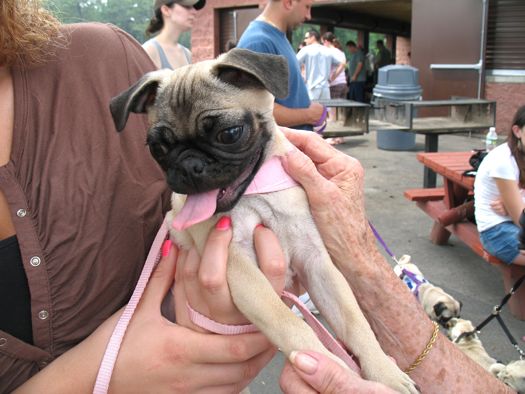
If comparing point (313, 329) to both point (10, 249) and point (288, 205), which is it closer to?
point (288, 205)

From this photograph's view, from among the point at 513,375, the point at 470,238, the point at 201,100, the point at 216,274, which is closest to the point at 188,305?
the point at 216,274

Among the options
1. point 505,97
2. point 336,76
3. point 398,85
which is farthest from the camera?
point 336,76

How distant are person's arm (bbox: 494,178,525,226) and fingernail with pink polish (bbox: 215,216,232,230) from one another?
3.16m

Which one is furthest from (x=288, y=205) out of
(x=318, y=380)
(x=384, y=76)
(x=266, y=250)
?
(x=384, y=76)

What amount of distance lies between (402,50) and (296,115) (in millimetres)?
18686

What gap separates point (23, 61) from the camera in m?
1.50

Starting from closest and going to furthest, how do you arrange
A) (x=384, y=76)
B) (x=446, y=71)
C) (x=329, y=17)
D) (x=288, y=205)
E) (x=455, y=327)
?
(x=288, y=205), (x=455, y=327), (x=384, y=76), (x=446, y=71), (x=329, y=17)

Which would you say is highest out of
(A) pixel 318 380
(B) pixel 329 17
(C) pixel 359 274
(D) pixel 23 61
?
(B) pixel 329 17

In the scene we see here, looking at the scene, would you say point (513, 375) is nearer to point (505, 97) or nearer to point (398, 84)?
point (398, 84)

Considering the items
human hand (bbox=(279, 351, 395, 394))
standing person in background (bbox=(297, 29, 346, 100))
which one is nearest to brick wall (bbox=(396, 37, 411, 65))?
standing person in background (bbox=(297, 29, 346, 100))

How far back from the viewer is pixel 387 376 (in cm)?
152

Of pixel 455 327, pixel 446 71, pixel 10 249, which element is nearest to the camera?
pixel 10 249

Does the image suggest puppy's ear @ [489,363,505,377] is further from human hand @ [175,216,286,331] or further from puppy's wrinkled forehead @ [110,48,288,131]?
puppy's wrinkled forehead @ [110,48,288,131]

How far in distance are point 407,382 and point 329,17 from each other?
16626 millimetres
